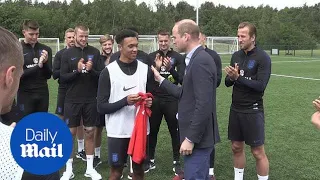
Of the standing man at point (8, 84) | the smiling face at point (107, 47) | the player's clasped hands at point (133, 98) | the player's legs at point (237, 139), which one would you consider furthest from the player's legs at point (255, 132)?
the standing man at point (8, 84)

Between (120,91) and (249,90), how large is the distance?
5.82 ft

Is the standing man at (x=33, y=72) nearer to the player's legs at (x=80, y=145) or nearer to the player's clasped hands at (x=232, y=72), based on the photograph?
the player's legs at (x=80, y=145)

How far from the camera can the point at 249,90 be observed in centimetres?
492

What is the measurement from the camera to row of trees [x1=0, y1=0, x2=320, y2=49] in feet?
187

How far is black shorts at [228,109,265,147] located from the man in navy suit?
4.08ft

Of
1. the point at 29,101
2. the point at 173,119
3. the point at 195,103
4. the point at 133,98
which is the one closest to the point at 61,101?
the point at 29,101

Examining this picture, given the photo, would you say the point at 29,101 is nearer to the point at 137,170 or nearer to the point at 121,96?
the point at 121,96

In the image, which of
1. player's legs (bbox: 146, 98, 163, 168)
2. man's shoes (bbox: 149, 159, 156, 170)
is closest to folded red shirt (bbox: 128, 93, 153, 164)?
man's shoes (bbox: 149, 159, 156, 170)

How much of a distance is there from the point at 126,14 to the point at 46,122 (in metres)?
69.6

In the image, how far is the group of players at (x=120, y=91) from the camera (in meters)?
4.30

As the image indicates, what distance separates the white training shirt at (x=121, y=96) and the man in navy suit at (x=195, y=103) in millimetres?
751

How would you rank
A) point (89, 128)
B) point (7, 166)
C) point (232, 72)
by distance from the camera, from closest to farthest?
point (7, 166), point (232, 72), point (89, 128)

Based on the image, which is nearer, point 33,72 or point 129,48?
point 129,48

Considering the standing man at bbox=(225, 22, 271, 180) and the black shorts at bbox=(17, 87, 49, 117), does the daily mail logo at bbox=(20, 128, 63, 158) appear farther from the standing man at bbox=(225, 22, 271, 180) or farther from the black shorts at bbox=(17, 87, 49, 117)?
the black shorts at bbox=(17, 87, 49, 117)
